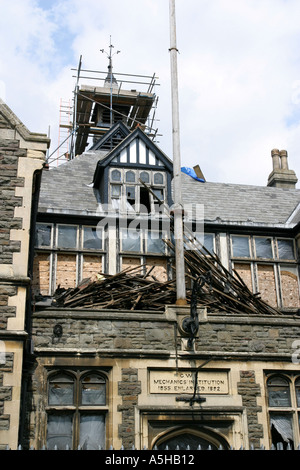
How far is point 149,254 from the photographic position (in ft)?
57.9

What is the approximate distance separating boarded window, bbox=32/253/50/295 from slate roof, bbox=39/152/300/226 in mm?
1288

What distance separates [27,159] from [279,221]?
28.7 feet

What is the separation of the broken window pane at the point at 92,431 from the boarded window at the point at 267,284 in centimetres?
662

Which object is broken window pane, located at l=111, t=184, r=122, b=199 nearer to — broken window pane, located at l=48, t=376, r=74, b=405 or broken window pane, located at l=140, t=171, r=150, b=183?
broken window pane, located at l=140, t=171, r=150, b=183

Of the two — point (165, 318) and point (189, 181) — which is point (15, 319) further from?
point (189, 181)

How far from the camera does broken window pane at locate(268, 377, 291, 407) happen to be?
1396 centimetres

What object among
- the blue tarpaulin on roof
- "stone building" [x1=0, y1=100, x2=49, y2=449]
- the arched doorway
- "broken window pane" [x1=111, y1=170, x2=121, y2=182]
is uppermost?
the blue tarpaulin on roof

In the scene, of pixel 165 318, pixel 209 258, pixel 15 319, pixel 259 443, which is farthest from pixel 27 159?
pixel 259 443

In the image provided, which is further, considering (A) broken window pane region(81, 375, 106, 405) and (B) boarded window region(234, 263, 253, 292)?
(B) boarded window region(234, 263, 253, 292)

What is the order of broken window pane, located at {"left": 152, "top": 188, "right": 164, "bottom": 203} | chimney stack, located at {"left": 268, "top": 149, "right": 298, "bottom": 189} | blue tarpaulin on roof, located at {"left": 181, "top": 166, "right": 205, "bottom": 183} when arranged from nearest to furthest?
broken window pane, located at {"left": 152, "top": 188, "right": 164, "bottom": 203} → blue tarpaulin on roof, located at {"left": 181, "top": 166, "right": 205, "bottom": 183} → chimney stack, located at {"left": 268, "top": 149, "right": 298, "bottom": 189}

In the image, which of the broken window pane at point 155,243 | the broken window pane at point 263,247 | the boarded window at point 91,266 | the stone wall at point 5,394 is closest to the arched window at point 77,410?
the stone wall at point 5,394

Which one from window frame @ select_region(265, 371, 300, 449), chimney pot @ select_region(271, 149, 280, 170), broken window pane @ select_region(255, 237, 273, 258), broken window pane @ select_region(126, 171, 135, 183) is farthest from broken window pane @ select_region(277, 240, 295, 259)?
chimney pot @ select_region(271, 149, 280, 170)
